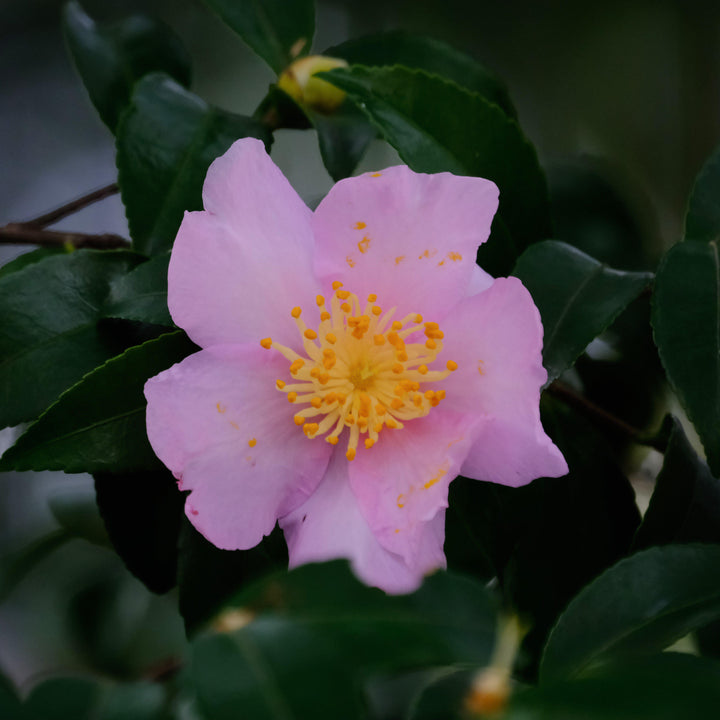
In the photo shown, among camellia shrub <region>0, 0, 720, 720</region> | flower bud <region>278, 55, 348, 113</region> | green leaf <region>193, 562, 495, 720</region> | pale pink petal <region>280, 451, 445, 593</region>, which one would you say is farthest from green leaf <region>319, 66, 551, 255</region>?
green leaf <region>193, 562, 495, 720</region>

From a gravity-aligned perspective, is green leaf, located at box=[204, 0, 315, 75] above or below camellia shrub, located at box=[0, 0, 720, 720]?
above

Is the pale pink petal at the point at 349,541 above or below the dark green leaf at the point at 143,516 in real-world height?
above

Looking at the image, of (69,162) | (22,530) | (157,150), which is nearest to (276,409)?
(157,150)

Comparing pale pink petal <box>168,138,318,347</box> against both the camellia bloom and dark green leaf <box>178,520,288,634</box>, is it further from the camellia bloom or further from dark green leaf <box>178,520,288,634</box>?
dark green leaf <box>178,520,288,634</box>

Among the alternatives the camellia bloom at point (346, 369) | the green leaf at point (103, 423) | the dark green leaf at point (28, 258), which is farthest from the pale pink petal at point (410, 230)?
the dark green leaf at point (28, 258)

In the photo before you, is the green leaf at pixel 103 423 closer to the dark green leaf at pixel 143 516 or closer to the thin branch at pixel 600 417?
the dark green leaf at pixel 143 516

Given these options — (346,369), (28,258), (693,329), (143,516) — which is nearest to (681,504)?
(693,329)
